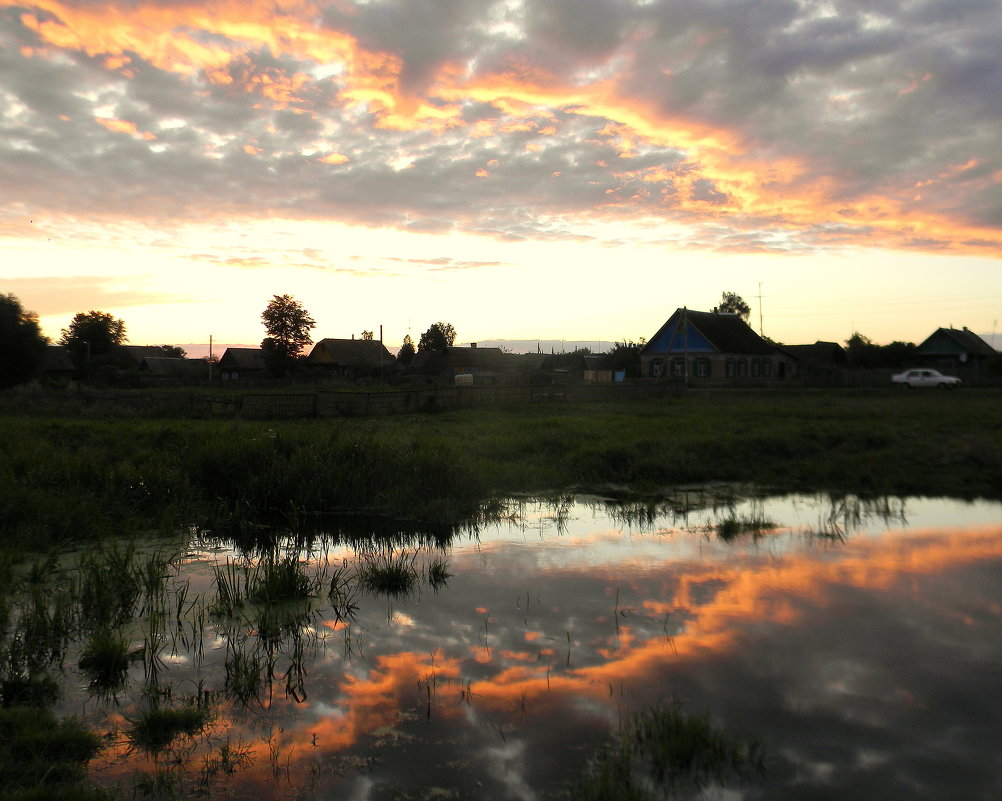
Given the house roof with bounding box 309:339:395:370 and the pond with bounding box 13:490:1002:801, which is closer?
the pond with bounding box 13:490:1002:801

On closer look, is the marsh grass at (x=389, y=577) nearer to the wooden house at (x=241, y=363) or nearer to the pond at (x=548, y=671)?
the pond at (x=548, y=671)

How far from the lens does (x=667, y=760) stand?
165 inches

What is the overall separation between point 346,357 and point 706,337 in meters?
48.1

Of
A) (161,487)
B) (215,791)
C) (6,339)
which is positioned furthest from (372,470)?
(6,339)

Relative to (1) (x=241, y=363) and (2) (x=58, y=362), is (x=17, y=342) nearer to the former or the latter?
(2) (x=58, y=362)

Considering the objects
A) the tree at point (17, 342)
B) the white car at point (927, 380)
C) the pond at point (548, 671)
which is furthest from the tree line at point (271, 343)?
the pond at point (548, 671)

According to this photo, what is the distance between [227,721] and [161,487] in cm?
788

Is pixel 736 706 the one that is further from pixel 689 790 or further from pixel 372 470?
pixel 372 470

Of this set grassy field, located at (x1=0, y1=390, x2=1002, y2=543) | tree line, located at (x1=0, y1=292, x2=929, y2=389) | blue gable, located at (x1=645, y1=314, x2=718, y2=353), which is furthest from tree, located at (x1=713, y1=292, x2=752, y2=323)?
grassy field, located at (x1=0, y1=390, x2=1002, y2=543)

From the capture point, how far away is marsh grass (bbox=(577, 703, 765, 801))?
3.91 m

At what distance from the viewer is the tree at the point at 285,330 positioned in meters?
82.8

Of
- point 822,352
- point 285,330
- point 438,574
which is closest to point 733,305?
point 822,352

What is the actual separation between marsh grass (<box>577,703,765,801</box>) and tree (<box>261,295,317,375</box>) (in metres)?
80.7

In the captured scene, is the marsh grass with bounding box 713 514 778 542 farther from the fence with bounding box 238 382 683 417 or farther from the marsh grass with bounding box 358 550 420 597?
the fence with bounding box 238 382 683 417
